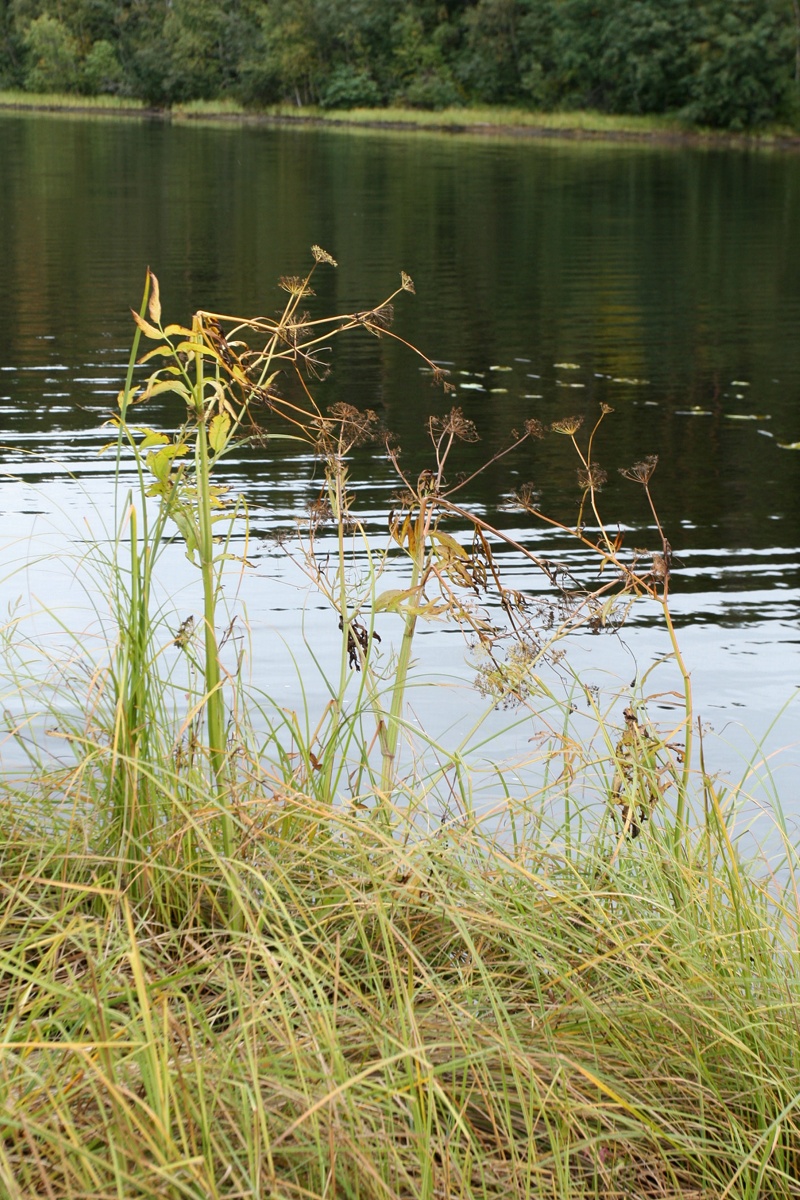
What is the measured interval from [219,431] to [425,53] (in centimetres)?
7600

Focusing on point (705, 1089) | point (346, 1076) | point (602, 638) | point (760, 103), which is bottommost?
point (602, 638)

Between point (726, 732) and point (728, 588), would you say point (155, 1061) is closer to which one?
point (726, 732)

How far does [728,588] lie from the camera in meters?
7.23

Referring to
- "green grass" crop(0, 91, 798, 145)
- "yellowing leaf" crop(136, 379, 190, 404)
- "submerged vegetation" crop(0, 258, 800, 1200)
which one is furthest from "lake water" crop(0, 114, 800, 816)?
"green grass" crop(0, 91, 798, 145)

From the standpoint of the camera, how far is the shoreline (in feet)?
194

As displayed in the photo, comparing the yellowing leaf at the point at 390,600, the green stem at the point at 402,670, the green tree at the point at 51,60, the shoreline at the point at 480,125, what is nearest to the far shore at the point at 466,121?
the shoreline at the point at 480,125

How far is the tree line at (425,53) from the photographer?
58.8 m

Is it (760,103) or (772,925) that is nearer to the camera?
(772,925)

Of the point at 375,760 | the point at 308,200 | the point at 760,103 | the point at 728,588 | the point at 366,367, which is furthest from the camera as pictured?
the point at 760,103

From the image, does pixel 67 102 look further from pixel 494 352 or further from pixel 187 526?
pixel 187 526

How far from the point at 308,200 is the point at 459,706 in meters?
25.5

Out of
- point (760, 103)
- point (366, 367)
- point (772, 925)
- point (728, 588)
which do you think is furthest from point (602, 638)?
point (760, 103)

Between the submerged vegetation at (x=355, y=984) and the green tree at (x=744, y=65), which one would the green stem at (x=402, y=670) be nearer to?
the submerged vegetation at (x=355, y=984)

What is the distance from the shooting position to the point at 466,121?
65.5 meters
